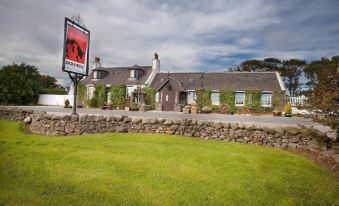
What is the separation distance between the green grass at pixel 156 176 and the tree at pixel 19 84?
34488mm

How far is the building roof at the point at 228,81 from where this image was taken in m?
35.3

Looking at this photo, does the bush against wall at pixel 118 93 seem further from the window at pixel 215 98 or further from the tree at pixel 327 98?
the tree at pixel 327 98

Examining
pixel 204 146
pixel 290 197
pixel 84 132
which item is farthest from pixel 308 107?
pixel 84 132

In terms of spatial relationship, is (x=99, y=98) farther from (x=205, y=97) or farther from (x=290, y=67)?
(x=290, y=67)

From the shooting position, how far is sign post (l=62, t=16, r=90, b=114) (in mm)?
Result: 14808

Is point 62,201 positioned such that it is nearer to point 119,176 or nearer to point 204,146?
point 119,176

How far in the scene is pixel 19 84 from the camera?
39.2 metres

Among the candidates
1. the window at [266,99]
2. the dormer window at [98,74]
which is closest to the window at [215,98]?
the window at [266,99]

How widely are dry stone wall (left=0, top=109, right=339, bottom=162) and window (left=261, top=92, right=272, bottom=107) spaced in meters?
25.0

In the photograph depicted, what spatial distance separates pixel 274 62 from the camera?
6025cm

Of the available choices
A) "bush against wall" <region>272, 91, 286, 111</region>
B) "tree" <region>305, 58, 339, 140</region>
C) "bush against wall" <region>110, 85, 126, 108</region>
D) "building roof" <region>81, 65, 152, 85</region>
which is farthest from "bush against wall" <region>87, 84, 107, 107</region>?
"tree" <region>305, 58, 339, 140</region>

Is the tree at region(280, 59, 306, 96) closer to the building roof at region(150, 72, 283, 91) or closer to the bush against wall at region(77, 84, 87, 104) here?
the building roof at region(150, 72, 283, 91)

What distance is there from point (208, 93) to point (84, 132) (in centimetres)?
2570

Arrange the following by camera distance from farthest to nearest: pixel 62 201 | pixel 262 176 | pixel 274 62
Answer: pixel 274 62, pixel 262 176, pixel 62 201
